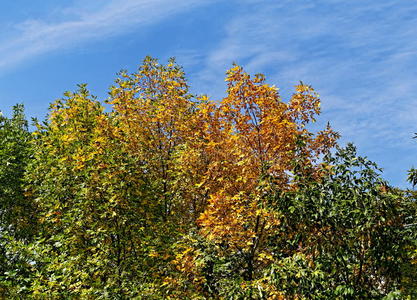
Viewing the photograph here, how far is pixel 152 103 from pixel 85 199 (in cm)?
692

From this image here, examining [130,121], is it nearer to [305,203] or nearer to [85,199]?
[85,199]

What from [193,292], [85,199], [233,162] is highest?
[233,162]

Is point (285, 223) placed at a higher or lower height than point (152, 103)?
lower

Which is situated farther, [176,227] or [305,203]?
[176,227]

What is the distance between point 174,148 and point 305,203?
10.2 metres

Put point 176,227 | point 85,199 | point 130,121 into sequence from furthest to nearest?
1. point 130,121
2. point 176,227
3. point 85,199

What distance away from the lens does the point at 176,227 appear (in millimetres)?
20438

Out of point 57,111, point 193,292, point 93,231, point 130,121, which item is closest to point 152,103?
point 130,121

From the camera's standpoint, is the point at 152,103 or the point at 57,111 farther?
the point at 57,111

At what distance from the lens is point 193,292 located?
17.6 meters

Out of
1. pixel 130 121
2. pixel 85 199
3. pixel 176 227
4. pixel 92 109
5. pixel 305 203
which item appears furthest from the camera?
pixel 92 109

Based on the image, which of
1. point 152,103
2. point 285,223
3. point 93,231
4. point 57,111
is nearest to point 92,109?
point 57,111

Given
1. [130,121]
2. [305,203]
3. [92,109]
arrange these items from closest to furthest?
[305,203] < [130,121] < [92,109]

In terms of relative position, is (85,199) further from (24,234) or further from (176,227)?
(24,234)
